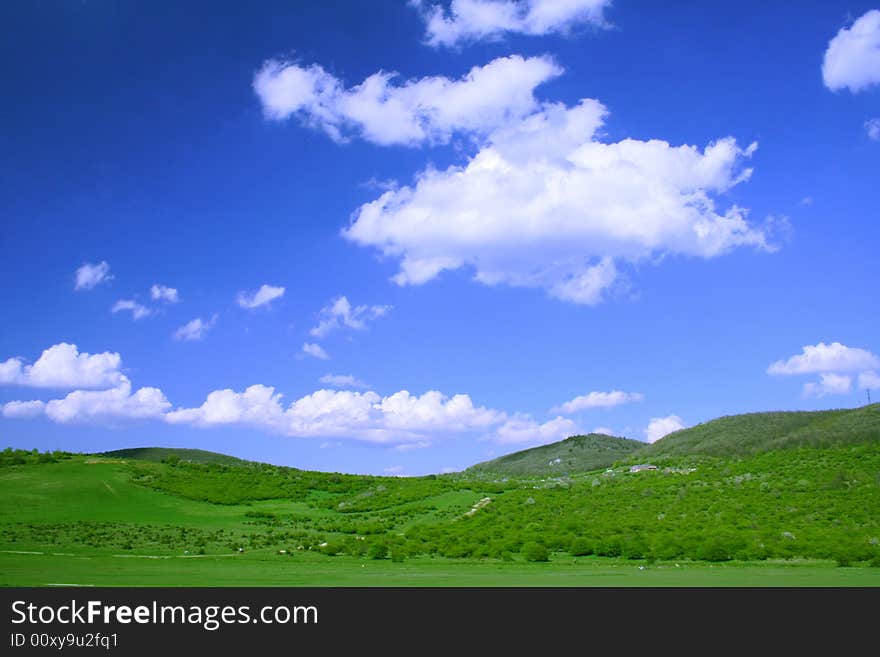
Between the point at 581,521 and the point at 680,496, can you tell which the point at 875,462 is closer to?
the point at 680,496

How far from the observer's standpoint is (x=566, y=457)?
13425 centimetres

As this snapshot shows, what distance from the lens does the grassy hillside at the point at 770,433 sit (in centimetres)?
7469

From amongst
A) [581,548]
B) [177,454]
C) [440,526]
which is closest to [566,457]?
[177,454]

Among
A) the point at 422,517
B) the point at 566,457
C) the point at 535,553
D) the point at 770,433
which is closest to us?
the point at 535,553

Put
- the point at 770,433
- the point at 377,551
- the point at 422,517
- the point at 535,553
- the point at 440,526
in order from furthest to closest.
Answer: the point at 770,433 < the point at 422,517 < the point at 440,526 < the point at 377,551 < the point at 535,553

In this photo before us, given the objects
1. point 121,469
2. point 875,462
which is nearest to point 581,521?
point 875,462

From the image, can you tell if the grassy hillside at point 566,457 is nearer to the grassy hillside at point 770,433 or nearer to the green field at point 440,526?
the grassy hillside at point 770,433

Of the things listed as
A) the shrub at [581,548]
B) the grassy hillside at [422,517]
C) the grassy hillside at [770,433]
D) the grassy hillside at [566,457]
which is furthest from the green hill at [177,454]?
the shrub at [581,548]

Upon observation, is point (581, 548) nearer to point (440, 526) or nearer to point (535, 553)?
point (535, 553)

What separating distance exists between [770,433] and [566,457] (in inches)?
1806
